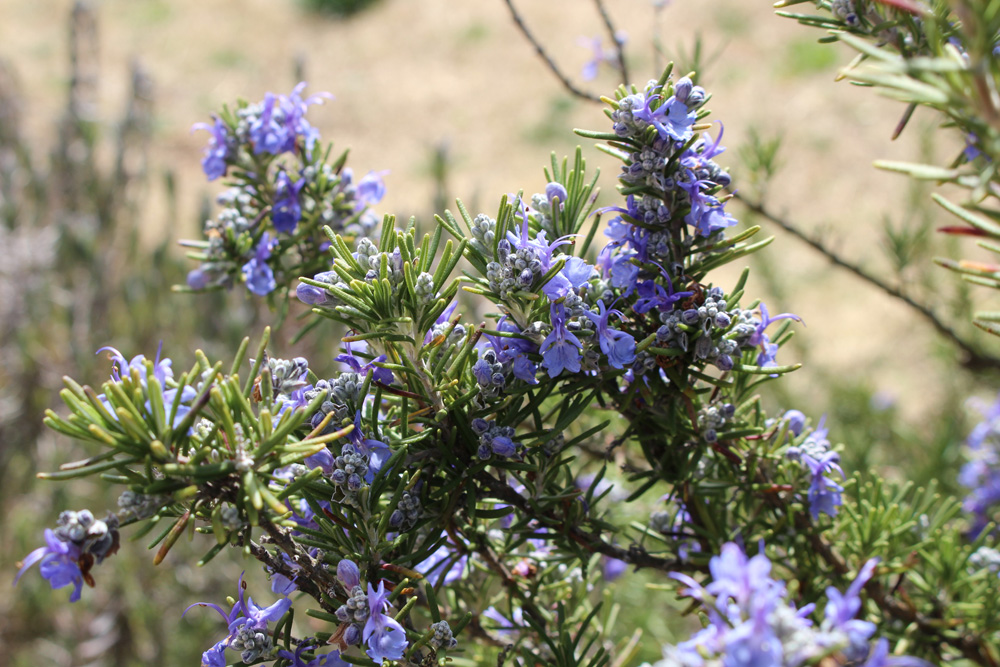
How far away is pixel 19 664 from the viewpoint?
2455mm

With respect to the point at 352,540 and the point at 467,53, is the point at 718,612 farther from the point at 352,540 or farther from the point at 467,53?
the point at 467,53

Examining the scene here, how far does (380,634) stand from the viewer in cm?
64

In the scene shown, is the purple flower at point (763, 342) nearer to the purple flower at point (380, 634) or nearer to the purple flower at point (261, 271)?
the purple flower at point (380, 634)

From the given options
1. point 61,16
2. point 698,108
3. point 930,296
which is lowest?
point 698,108

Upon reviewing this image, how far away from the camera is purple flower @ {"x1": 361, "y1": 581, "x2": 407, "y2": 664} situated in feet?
2.06

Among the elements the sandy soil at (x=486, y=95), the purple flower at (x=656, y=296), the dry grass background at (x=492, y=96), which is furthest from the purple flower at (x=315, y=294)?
the sandy soil at (x=486, y=95)

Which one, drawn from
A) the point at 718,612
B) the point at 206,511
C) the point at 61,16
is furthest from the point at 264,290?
the point at 61,16

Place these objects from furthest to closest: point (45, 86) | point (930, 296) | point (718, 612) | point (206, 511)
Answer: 1. point (45, 86)
2. point (930, 296)
3. point (206, 511)
4. point (718, 612)

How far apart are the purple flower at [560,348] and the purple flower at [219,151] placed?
23.5 inches

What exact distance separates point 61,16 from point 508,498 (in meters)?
9.28

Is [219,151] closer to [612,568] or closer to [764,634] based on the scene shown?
[764,634]

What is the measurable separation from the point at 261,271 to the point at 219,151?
7.5 inches

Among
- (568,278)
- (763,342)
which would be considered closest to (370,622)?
(568,278)

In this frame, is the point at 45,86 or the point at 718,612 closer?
the point at 718,612
